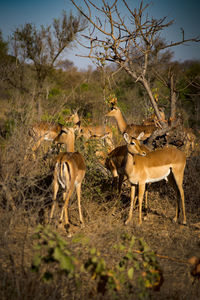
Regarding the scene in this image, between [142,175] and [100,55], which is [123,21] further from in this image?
[142,175]

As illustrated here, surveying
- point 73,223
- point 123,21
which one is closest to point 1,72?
point 123,21

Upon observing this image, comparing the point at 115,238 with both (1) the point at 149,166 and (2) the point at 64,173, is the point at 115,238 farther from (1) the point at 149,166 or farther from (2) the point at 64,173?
(1) the point at 149,166

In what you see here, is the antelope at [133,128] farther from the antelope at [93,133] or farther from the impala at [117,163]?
the impala at [117,163]

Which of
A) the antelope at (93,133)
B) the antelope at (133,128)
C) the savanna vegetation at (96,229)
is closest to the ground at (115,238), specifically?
the savanna vegetation at (96,229)

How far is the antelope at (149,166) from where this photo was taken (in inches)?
200

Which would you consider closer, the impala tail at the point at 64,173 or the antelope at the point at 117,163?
the impala tail at the point at 64,173

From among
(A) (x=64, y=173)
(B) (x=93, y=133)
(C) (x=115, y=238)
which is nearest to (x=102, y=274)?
(C) (x=115, y=238)

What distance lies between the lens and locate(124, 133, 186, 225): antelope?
5082mm

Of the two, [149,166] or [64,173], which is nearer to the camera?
[64,173]

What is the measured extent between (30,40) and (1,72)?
2.94m

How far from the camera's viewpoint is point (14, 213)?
3629mm

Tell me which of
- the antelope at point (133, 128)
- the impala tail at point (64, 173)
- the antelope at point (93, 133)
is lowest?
the impala tail at point (64, 173)

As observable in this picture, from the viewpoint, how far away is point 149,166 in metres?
5.24

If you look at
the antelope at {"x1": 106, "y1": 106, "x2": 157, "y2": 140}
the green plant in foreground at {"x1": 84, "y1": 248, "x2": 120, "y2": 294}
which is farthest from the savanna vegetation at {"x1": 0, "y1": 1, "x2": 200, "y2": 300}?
the antelope at {"x1": 106, "y1": 106, "x2": 157, "y2": 140}
